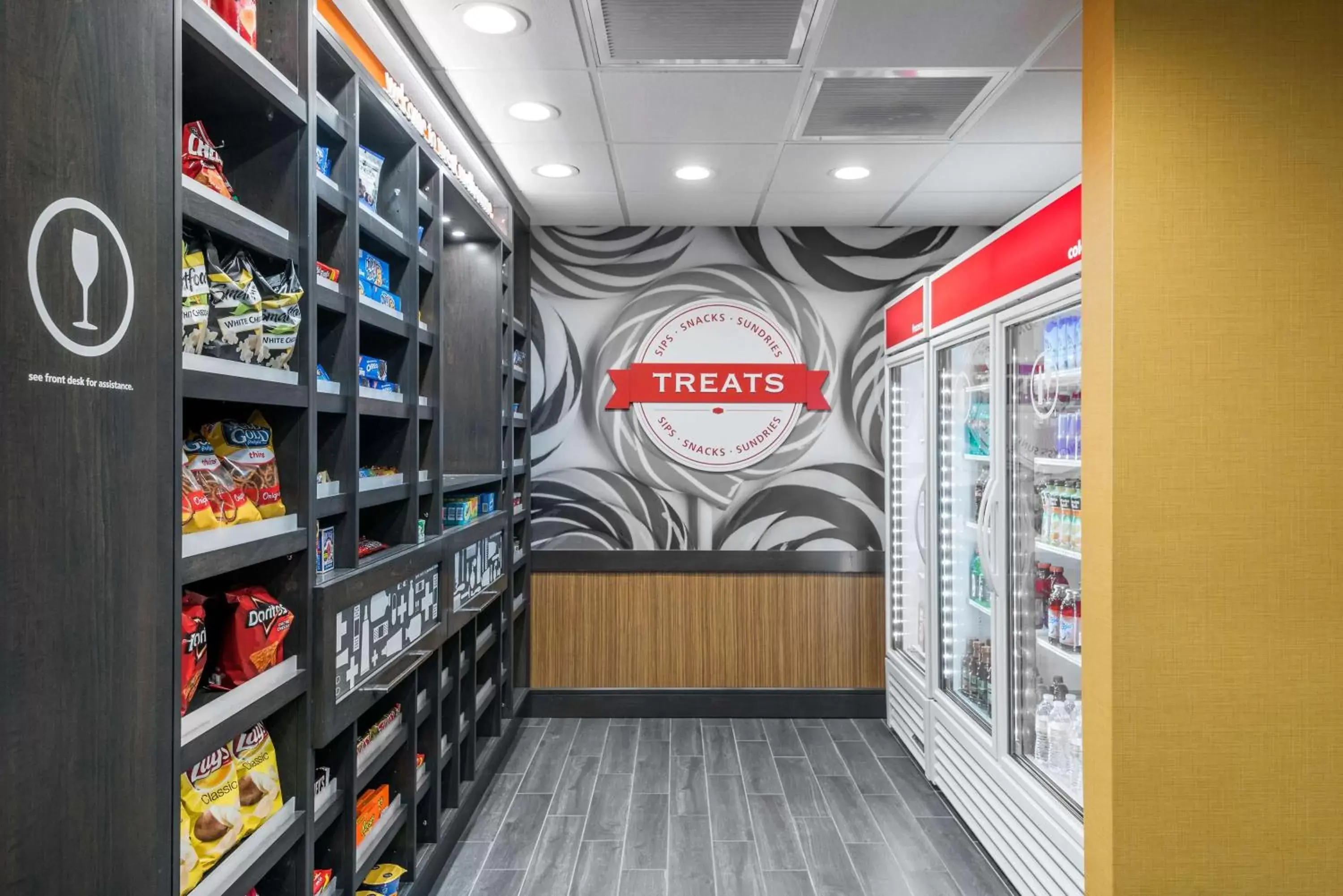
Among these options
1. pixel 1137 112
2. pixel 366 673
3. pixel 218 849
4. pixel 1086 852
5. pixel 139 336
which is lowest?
pixel 1086 852

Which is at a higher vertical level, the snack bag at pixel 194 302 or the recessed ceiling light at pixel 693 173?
the recessed ceiling light at pixel 693 173

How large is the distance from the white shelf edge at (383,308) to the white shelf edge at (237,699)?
0.96 metres

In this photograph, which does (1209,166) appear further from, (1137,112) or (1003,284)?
(1003,284)

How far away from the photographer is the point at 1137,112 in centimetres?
197

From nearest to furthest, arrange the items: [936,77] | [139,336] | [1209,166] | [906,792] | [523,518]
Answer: [139,336] → [1209,166] → [936,77] → [906,792] → [523,518]

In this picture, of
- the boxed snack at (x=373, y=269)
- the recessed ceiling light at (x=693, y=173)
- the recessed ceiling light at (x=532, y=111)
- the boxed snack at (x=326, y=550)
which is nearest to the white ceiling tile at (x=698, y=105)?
the recessed ceiling light at (x=532, y=111)

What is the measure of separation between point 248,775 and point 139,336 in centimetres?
99

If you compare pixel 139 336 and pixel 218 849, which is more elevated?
pixel 139 336

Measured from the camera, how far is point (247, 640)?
1.66 m

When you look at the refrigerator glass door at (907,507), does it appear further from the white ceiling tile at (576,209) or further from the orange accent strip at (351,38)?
the orange accent strip at (351,38)

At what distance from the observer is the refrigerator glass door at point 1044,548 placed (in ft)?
9.09

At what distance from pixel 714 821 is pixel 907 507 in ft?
6.51

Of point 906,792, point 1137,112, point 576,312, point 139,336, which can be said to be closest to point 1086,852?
A: point 906,792

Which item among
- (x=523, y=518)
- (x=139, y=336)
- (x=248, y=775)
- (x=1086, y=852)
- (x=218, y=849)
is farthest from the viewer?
(x=523, y=518)
